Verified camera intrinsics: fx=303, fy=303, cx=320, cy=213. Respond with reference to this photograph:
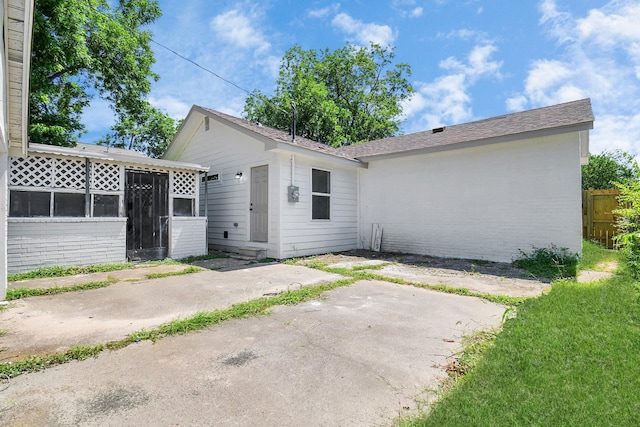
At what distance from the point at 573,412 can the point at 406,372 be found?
3.00 ft

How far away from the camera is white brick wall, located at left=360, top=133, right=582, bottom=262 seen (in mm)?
6391

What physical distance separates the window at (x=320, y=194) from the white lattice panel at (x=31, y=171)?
556 centimetres

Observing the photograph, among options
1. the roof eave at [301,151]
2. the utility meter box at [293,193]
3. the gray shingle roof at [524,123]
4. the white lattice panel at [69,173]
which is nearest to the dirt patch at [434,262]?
the utility meter box at [293,193]

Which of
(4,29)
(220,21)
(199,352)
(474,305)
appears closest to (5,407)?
(199,352)

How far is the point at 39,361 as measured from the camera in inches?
88.2

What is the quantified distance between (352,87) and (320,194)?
19546 millimetres

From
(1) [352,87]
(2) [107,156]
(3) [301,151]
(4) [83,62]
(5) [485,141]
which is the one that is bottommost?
(2) [107,156]

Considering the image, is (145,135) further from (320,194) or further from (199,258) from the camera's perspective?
(320,194)

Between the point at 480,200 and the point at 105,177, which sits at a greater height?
the point at 105,177

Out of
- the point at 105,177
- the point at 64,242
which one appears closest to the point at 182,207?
the point at 105,177

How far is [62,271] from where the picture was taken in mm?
5508

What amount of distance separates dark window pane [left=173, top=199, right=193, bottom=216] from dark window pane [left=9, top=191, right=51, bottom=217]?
2396mm

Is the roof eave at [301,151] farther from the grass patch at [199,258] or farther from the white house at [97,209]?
the grass patch at [199,258]

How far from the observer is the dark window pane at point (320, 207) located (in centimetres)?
830
